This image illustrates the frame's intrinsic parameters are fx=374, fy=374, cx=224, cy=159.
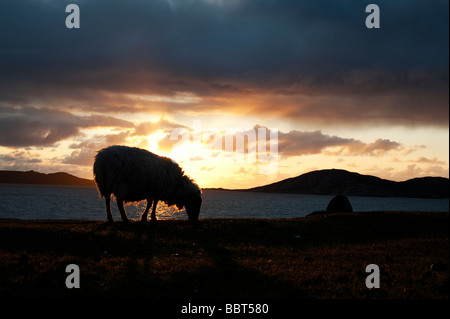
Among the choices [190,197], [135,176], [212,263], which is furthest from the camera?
[190,197]

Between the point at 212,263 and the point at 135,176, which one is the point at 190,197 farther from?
the point at 212,263

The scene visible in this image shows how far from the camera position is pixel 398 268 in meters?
12.9

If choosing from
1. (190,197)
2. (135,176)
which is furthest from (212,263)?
(190,197)

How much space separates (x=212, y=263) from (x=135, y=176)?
9203mm

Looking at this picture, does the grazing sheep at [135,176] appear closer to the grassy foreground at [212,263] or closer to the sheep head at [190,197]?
the sheep head at [190,197]

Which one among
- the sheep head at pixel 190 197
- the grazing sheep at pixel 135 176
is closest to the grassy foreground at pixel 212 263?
the sheep head at pixel 190 197

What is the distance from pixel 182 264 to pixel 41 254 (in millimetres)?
5001

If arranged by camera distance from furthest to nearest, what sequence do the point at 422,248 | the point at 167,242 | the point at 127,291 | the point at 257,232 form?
the point at 257,232, the point at 422,248, the point at 167,242, the point at 127,291

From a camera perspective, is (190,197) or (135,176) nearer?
(135,176)

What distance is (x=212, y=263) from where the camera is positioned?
12703mm

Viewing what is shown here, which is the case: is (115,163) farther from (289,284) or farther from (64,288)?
(289,284)

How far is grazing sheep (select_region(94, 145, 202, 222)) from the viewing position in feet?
66.1

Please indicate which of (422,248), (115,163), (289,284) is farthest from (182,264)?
(422,248)

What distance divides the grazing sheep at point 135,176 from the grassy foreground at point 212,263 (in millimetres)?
1783
